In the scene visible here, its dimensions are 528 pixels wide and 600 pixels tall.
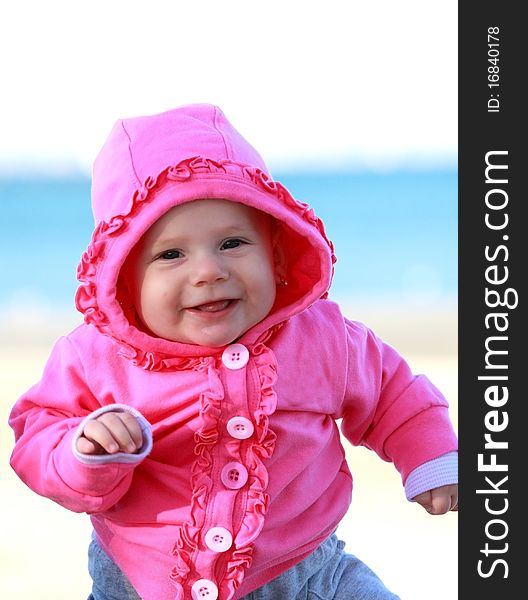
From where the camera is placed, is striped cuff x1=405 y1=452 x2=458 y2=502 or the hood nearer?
the hood

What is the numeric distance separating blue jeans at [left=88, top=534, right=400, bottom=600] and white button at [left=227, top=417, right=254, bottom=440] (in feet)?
0.65

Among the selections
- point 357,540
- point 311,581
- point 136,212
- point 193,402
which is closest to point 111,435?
point 193,402

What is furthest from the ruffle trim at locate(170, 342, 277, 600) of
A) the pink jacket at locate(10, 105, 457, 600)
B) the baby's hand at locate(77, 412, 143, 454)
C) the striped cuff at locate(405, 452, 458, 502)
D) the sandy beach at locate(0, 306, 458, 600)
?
the sandy beach at locate(0, 306, 458, 600)

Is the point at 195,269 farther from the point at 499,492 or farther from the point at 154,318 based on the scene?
the point at 499,492

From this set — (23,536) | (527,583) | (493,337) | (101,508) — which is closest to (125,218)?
(101,508)

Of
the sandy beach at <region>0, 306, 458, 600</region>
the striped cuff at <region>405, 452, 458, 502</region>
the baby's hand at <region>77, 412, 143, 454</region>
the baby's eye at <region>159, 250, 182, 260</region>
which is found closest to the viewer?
the baby's hand at <region>77, 412, 143, 454</region>

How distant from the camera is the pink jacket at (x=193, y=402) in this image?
1279 millimetres

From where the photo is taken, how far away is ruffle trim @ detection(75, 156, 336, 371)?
1.26m

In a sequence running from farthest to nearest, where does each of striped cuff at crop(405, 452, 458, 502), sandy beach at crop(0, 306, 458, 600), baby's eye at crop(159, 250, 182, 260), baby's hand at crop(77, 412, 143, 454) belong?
1. sandy beach at crop(0, 306, 458, 600)
2. striped cuff at crop(405, 452, 458, 502)
3. baby's eye at crop(159, 250, 182, 260)
4. baby's hand at crop(77, 412, 143, 454)

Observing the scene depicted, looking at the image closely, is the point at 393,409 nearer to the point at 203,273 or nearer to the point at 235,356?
the point at 235,356

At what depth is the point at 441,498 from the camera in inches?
55.4

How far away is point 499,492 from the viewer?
130cm

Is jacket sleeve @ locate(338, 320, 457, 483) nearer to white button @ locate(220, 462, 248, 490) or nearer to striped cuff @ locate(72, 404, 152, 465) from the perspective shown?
white button @ locate(220, 462, 248, 490)

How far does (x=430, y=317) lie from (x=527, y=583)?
2.64 metres
